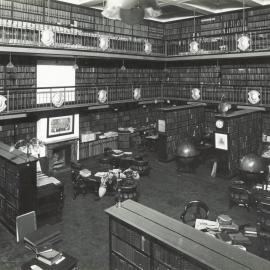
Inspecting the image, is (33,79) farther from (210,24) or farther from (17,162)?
(210,24)

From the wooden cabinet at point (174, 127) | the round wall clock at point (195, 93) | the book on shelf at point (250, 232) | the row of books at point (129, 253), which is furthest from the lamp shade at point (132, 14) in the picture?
the round wall clock at point (195, 93)

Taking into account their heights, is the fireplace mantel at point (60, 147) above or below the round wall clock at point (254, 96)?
below

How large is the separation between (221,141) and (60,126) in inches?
207

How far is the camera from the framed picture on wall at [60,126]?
10.3 meters

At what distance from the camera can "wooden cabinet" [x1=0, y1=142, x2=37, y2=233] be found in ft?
19.9

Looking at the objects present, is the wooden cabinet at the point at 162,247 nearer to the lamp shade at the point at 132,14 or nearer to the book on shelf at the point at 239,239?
the book on shelf at the point at 239,239

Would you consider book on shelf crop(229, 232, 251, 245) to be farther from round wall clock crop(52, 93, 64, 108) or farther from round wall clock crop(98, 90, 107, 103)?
round wall clock crop(98, 90, 107, 103)

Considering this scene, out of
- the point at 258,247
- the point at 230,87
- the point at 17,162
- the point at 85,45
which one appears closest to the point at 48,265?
the point at 17,162

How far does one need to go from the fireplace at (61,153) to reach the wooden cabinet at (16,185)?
346cm

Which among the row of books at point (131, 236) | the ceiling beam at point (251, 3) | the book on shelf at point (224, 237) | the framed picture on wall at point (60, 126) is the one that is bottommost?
the book on shelf at point (224, 237)

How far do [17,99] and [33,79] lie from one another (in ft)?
3.49

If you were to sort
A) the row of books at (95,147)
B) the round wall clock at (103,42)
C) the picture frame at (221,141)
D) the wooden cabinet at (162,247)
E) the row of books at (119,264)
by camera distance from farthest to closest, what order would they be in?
the row of books at (95,147) → the round wall clock at (103,42) → the picture frame at (221,141) → the row of books at (119,264) → the wooden cabinet at (162,247)

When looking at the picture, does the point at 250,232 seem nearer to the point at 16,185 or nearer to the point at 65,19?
the point at 16,185

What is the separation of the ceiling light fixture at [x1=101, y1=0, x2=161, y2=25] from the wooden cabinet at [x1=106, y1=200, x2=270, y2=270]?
2.12 meters
